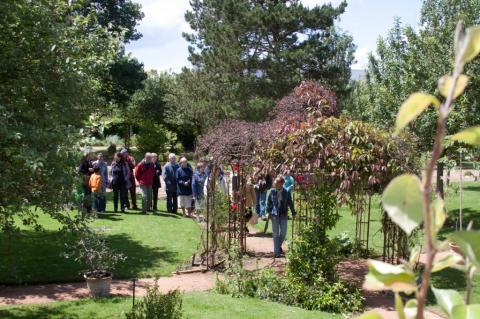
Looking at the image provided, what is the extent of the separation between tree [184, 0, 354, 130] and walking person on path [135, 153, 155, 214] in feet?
23.0

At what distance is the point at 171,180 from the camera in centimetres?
1489

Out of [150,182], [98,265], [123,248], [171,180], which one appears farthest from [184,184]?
[98,265]

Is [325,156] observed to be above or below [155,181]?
above

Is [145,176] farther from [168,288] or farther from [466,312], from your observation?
[466,312]

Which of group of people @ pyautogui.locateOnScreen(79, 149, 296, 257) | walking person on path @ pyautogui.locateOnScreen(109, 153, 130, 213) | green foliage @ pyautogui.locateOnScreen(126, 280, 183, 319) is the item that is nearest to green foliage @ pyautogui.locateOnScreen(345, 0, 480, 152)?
group of people @ pyautogui.locateOnScreen(79, 149, 296, 257)

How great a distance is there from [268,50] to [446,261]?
22.0 metres

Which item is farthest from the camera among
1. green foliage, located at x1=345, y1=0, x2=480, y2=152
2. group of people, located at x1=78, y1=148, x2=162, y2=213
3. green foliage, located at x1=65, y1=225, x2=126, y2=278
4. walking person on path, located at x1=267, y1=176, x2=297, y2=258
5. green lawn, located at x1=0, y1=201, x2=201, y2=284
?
group of people, located at x1=78, y1=148, x2=162, y2=213

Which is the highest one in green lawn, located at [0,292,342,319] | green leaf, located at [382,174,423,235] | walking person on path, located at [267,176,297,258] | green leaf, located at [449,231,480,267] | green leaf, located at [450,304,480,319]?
green leaf, located at [382,174,423,235]

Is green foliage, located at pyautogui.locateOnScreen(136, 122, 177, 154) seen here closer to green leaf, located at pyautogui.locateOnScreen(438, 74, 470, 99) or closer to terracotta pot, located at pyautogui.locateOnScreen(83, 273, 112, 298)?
terracotta pot, located at pyautogui.locateOnScreen(83, 273, 112, 298)

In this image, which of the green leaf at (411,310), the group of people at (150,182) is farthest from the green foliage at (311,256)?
the green leaf at (411,310)

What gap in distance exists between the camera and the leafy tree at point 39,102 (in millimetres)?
4738

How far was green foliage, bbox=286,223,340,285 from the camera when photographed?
26.9 feet

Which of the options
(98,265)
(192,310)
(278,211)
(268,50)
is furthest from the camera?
(268,50)

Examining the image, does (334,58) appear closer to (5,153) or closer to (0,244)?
(0,244)
